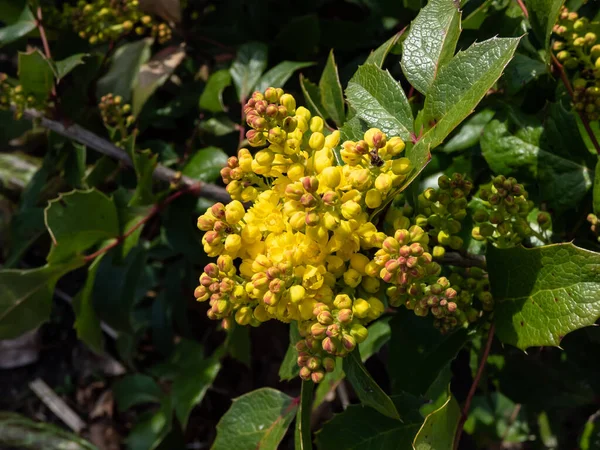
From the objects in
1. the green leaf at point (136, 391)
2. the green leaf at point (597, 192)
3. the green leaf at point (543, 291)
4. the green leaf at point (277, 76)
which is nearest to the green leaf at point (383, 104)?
the green leaf at point (543, 291)

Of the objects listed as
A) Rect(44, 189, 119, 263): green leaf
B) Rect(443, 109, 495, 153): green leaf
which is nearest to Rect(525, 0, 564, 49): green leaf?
Rect(443, 109, 495, 153): green leaf

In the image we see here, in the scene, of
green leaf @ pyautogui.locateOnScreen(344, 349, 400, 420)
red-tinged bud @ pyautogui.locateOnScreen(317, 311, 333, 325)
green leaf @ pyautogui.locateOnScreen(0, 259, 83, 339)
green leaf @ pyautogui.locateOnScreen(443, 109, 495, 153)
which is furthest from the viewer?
green leaf @ pyautogui.locateOnScreen(0, 259, 83, 339)

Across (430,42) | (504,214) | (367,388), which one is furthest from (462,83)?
(367,388)

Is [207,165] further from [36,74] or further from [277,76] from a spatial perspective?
[36,74]

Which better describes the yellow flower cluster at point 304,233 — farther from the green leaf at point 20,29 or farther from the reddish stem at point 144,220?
the green leaf at point 20,29

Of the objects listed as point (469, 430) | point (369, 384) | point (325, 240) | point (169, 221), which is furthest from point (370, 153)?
point (469, 430)

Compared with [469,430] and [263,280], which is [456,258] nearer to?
[263,280]

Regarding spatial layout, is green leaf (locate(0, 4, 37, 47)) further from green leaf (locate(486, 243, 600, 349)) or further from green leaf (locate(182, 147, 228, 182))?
green leaf (locate(486, 243, 600, 349))
